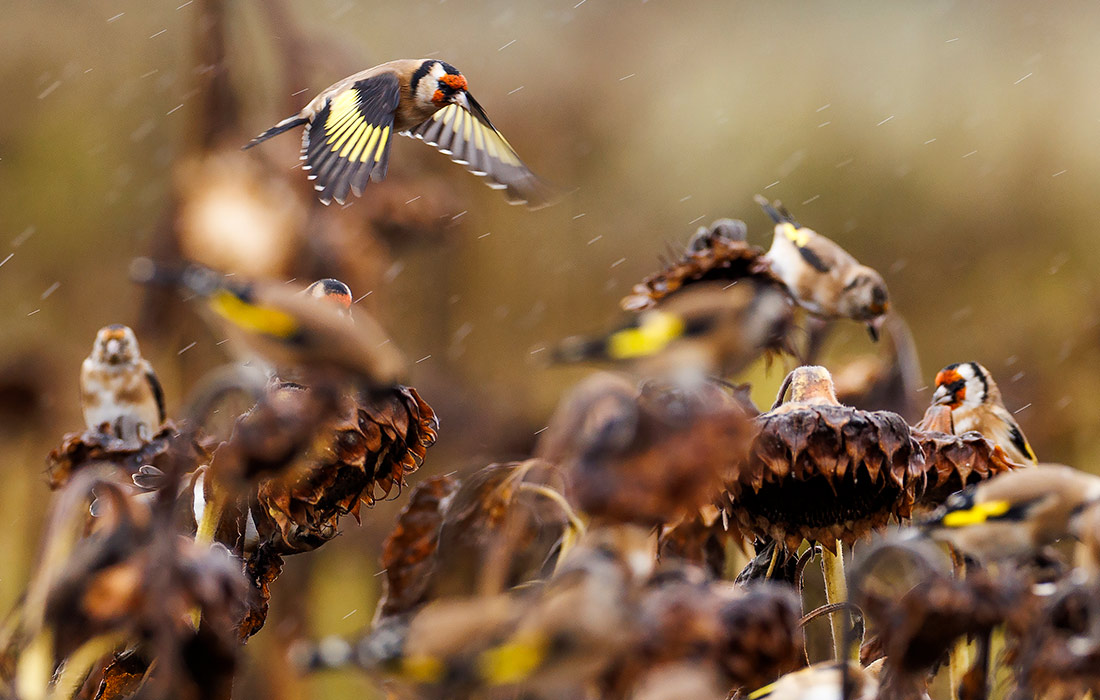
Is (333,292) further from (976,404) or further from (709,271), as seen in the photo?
(976,404)

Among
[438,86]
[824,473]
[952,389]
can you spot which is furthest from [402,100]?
[952,389]

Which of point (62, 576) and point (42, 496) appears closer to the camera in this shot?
point (62, 576)

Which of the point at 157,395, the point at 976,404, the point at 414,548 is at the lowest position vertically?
the point at 976,404

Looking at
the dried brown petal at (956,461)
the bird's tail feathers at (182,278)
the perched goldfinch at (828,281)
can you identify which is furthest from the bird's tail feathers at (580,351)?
the perched goldfinch at (828,281)

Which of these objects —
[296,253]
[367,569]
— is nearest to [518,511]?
[296,253]

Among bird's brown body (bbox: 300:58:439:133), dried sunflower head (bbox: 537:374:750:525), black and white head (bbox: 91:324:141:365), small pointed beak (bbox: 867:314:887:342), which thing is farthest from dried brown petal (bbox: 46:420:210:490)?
black and white head (bbox: 91:324:141:365)

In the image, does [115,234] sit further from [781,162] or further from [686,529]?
[686,529]
